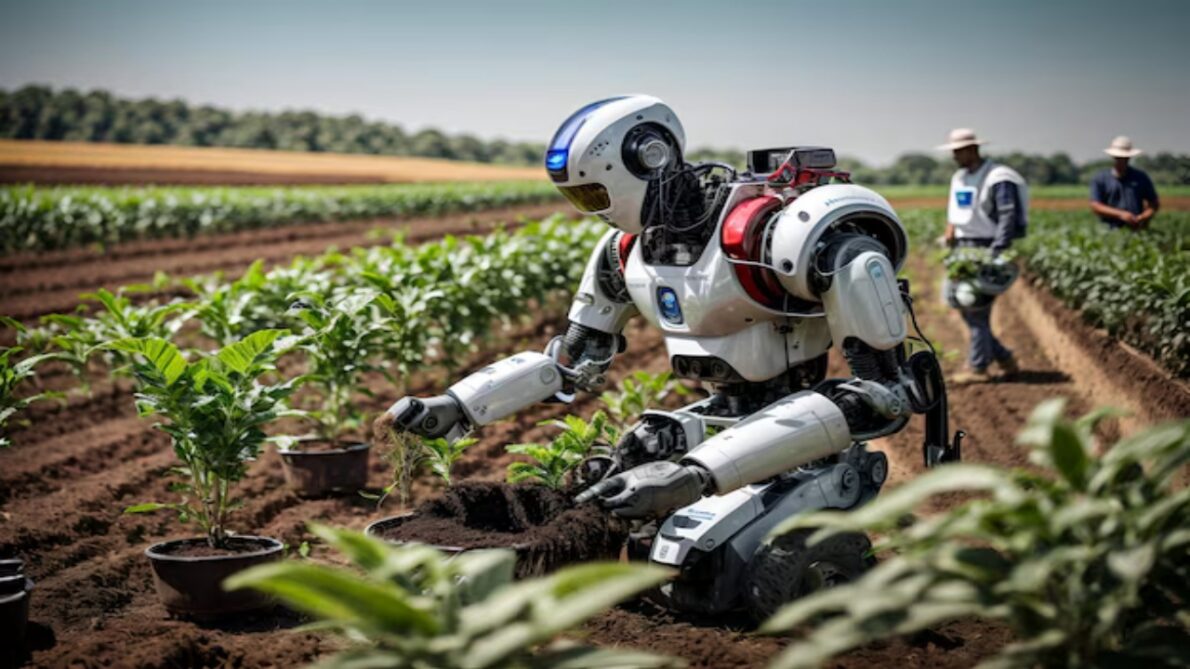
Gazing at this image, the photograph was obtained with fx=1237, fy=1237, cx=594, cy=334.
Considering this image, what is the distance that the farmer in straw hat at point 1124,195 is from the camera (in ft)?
36.1

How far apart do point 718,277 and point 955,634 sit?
1504 mm

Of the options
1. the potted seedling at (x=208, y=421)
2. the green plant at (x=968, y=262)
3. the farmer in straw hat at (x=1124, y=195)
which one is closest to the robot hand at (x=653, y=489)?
the potted seedling at (x=208, y=421)

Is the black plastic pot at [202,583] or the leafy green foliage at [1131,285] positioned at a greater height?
the leafy green foliage at [1131,285]

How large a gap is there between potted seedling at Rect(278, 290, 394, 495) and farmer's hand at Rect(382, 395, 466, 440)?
4.80ft

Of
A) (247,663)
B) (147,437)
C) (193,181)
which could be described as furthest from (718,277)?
(193,181)

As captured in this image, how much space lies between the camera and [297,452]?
694cm

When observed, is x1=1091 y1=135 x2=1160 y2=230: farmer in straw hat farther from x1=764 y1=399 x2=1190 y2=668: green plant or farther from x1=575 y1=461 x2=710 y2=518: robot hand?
x1=764 y1=399 x2=1190 y2=668: green plant

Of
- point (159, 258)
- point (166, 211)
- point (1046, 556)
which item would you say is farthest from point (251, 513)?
point (166, 211)

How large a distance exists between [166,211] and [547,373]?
1935 cm

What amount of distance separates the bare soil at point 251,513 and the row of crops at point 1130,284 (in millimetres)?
226

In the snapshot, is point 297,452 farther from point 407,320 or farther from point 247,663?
point 247,663

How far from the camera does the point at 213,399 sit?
4496 millimetres

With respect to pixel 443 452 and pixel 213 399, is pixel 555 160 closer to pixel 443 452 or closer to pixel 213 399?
pixel 443 452

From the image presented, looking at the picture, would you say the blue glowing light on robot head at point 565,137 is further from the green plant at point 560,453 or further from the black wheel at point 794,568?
the black wheel at point 794,568
